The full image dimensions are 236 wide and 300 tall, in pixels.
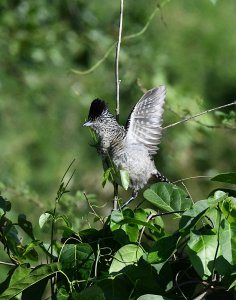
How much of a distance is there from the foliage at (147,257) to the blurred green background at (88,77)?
126 inches

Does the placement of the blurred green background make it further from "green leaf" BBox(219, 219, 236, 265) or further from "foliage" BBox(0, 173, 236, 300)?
"green leaf" BBox(219, 219, 236, 265)

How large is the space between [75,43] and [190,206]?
14.4ft

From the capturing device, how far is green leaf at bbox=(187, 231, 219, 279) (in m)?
1.86

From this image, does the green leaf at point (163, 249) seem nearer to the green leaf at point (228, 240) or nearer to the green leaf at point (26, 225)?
the green leaf at point (228, 240)

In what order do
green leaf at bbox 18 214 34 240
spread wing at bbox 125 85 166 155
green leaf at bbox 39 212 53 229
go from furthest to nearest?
spread wing at bbox 125 85 166 155, green leaf at bbox 18 214 34 240, green leaf at bbox 39 212 53 229

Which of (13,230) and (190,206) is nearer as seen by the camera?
(190,206)

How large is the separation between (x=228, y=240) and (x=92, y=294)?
1.07 ft

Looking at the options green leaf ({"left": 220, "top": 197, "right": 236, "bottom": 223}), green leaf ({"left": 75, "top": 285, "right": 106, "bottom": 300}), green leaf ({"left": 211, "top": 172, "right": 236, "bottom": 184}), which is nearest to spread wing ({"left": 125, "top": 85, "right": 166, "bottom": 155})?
green leaf ({"left": 211, "top": 172, "right": 236, "bottom": 184})

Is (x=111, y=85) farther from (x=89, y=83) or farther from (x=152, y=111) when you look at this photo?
(x=152, y=111)

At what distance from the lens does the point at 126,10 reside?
6.16 m

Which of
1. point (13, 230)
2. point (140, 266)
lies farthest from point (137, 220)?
point (13, 230)

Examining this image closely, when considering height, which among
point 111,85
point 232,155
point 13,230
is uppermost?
point 13,230

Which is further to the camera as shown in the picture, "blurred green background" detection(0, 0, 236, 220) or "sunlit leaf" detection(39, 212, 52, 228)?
"blurred green background" detection(0, 0, 236, 220)

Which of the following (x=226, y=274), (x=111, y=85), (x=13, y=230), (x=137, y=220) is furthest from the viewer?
(x=111, y=85)
